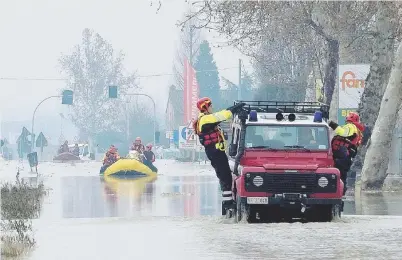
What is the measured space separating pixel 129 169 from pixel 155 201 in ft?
70.5

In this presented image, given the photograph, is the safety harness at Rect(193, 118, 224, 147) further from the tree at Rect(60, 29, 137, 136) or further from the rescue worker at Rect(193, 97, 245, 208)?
the tree at Rect(60, 29, 137, 136)

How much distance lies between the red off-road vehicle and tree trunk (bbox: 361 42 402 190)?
12860 millimetres

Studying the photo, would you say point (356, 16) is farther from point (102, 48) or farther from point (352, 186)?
point (102, 48)

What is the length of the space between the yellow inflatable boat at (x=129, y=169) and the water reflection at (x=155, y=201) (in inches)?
281

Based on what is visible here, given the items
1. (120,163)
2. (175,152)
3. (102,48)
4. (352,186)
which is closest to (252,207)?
(352,186)

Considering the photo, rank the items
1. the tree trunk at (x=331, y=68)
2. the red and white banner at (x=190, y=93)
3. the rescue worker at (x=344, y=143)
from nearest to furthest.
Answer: the rescue worker at (x=344, y=143) < the tree trunk at (x=331, y=68) < the red and white banner at (x=190, y=93)

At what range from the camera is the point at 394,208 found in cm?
2928

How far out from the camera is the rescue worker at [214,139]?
23297mm

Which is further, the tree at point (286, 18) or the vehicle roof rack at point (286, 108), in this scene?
the tree at point (286, 18)

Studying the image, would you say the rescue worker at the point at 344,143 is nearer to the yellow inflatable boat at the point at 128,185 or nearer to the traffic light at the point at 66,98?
the yellow inflatable boat at the point at 128,185

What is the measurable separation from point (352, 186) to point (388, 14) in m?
5.21

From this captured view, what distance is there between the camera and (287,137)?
2341 centimetres

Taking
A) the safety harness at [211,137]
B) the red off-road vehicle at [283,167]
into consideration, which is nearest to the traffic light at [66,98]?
the red off-road vehicle at [283,167]

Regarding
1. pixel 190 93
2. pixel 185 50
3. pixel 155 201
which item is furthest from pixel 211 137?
pixel 185 50
